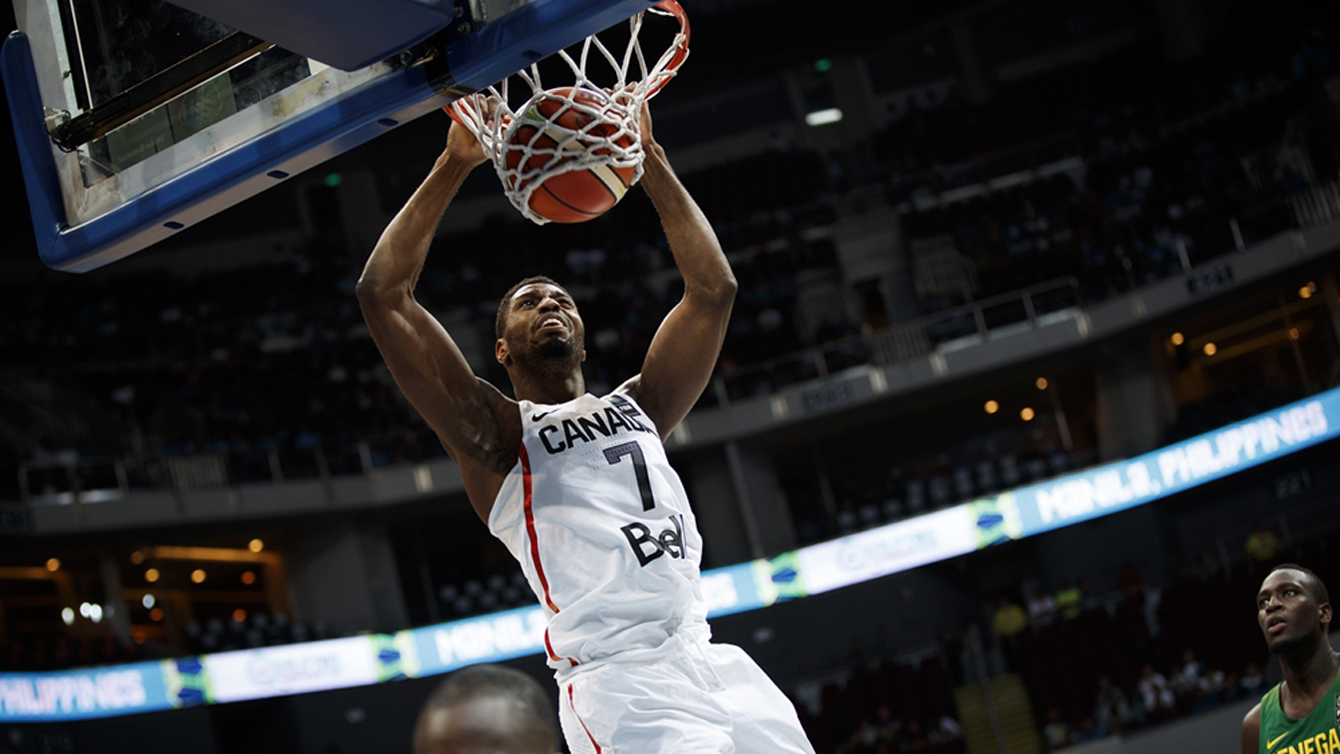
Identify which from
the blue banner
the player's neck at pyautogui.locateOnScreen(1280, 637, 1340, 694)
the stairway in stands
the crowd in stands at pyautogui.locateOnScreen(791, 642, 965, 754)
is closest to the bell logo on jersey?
the player's neck at pyautogui.locateOnScreen(1280, 637, 1340, 694)

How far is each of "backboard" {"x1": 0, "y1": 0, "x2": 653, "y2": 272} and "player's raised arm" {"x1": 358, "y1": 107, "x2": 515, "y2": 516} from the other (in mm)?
288

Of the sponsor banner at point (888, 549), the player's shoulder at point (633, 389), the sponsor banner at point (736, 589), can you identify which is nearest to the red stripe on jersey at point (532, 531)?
the player's shoulder at point (633, 389)

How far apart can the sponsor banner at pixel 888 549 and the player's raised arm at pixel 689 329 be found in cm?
1421

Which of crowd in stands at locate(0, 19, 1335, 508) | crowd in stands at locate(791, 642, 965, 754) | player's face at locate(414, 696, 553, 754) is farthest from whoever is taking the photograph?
crowd in stands at locate(0, 19, 1335, 508)

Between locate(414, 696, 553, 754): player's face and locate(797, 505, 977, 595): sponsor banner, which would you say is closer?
locate(414, 696, 553, 754): player's face

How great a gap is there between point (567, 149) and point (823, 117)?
2215 cm

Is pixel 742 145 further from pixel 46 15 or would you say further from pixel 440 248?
pixel 46 15

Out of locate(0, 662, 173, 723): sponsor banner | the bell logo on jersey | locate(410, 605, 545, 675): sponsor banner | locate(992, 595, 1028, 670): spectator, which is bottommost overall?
locate(992, 595, 1028, 670): spectator

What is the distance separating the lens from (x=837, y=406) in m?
19.7

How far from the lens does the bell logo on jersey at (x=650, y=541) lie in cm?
282

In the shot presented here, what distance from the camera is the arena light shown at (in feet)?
80.4

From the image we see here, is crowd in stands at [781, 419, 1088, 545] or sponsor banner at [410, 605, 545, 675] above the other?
crowd in stands at [781, 419, 1088, 545]

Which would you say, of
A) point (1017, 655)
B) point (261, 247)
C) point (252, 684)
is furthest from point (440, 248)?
point (1017, 655)

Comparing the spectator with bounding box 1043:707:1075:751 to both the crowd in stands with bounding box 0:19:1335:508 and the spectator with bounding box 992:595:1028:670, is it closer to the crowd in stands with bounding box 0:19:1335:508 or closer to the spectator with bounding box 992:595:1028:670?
the spectator with bounding box 992:595:1028:670
